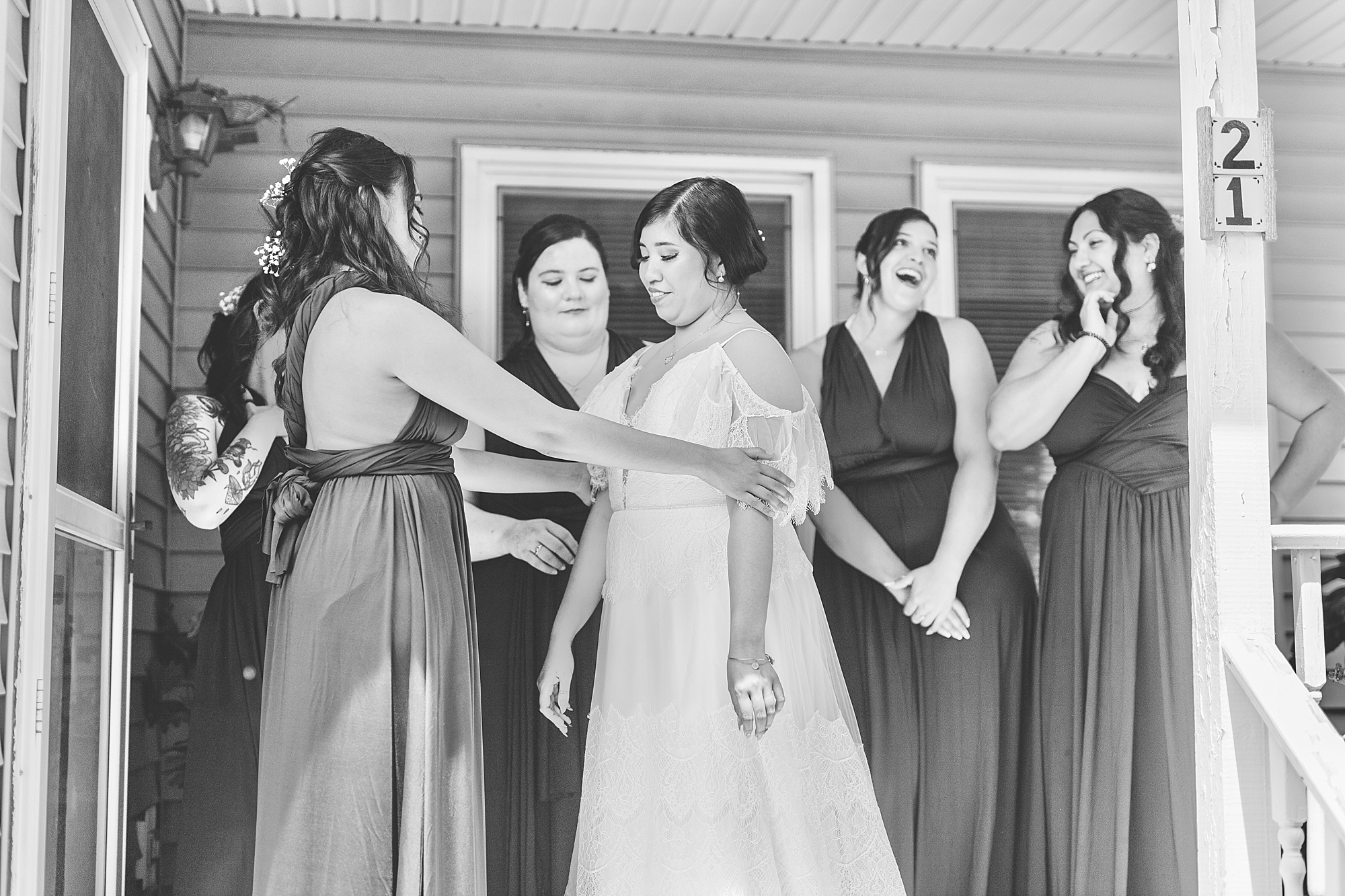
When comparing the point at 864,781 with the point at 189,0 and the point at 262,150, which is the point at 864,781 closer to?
the point at 262,150

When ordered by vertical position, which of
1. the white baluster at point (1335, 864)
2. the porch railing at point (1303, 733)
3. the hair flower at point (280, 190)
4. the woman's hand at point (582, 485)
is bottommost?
the white baluster at point (1335, 864)

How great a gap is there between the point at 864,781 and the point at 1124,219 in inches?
76.7

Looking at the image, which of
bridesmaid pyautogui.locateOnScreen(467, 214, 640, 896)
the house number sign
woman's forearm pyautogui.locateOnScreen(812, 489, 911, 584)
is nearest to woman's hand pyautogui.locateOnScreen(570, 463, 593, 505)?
bridesmaid pyautogui.locateOnScreen(467, 214, 640, 896)

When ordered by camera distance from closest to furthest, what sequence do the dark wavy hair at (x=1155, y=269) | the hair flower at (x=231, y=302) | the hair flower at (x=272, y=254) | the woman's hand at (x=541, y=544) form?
1. the hair flower at (x=272, y=254)
2. the woman's hand at (x=541, y=544)
3. the dark wavy hair at (x=1155, y=269)
4. the hair flower at (x=231, y=302)

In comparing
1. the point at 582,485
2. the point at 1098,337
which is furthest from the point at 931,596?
the point at 582,485


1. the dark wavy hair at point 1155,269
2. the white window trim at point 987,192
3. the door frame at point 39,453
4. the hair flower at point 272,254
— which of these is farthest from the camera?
the white window trim at point 987,192

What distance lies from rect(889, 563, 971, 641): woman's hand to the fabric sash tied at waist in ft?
5.36

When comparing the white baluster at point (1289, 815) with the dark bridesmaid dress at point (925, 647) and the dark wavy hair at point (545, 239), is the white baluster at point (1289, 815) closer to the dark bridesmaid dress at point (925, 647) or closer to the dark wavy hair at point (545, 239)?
the dark bridesmaid dress at point (925, 647)

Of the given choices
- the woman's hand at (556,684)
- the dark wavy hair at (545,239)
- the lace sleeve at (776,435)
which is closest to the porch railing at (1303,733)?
the lace sleeve at (776,435)

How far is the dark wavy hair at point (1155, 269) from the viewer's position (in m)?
3.98

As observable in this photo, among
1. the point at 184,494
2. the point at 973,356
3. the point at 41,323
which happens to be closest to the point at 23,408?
the point at 41,323

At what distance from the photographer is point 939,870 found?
385 centimetres

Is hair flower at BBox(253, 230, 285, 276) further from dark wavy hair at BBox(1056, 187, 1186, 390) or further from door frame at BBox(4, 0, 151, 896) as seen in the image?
dark wavy hair at BBox(1056, 187, 1186, 390)

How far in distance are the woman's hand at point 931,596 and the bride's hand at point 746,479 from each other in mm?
1087
